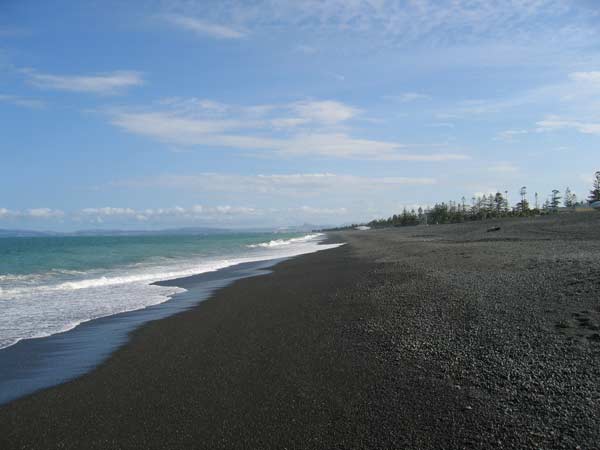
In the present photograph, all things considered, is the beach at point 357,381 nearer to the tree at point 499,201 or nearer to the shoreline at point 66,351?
the shoreline at point 66,351

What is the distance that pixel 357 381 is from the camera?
6445mm

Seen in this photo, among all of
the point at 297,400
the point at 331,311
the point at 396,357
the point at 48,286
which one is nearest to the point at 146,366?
the point at 297,400

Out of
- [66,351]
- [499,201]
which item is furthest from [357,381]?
[499,201]

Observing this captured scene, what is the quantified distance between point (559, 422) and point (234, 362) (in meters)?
5.04

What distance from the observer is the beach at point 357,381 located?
492 cm

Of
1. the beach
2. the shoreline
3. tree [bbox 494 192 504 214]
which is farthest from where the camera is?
tree [bbox 494 192 504 214]

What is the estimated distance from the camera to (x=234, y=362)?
7.75m

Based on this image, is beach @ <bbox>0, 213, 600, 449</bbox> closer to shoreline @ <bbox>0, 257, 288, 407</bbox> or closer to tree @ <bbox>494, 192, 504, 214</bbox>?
shoreline @ <bbox>0, 257, 288, 407</bbox>

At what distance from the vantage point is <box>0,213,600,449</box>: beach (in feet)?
16.1

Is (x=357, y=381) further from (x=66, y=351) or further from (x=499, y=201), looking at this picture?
(x=499, y=201)

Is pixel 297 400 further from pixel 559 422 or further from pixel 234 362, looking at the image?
pixel 559 422

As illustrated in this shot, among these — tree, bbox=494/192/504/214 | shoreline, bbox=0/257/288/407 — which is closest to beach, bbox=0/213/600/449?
shoreline, bbox=0/257/288/407

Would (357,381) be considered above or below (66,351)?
above

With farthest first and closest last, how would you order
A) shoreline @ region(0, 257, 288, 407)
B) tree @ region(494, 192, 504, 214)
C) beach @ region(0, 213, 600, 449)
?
tree @ region(494, 192, 504, 214)
shoreline @ region(0, 257, 288, 407)
beach @ region(0, 213, 600, 449)
